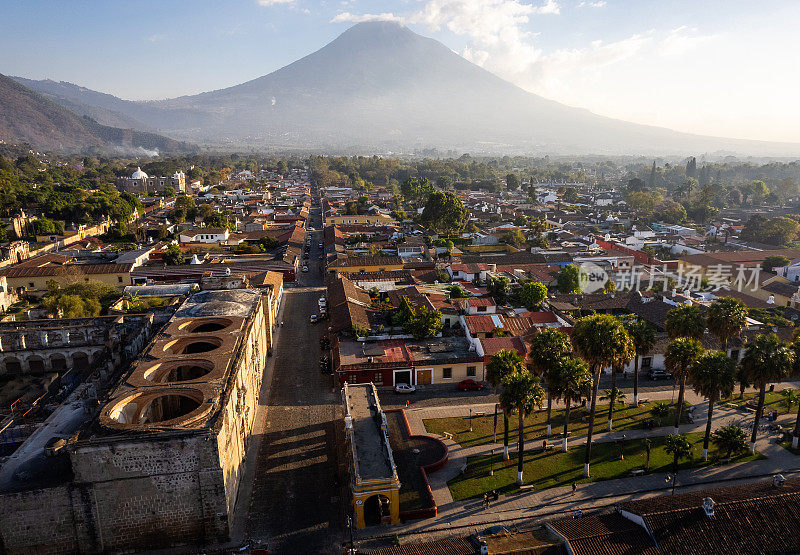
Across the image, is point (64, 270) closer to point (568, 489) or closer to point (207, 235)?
point (207, 235)

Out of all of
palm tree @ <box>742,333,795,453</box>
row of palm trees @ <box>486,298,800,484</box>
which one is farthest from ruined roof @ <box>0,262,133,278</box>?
palm tree @ <box>742,333,795,453</box>

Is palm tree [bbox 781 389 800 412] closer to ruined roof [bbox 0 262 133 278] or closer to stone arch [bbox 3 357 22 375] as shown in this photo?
stone arch [bbox 3 357 22 375]

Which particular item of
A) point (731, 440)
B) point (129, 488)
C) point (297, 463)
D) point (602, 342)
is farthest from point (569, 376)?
point (129, 488)

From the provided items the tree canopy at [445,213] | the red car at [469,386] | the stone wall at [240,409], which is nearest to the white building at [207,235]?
the tree canopy at [445,213]

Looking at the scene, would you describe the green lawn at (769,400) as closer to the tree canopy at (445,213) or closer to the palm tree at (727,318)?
the palm tree at (727,318)

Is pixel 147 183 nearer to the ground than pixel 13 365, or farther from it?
farther from it
